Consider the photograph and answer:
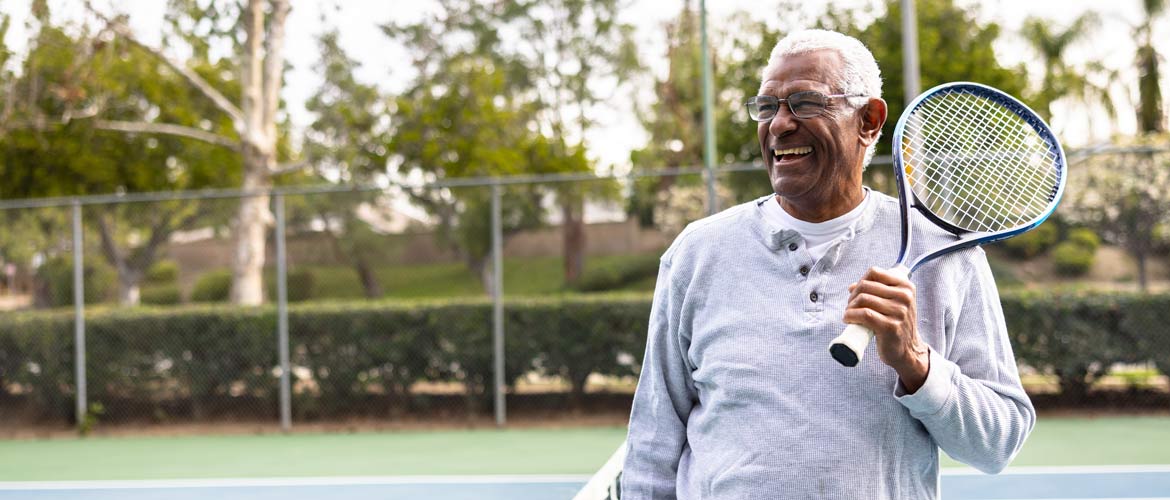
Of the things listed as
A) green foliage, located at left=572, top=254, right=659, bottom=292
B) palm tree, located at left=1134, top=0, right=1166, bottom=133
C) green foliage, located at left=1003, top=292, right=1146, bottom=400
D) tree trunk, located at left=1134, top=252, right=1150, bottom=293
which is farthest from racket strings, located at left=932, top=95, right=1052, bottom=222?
palm tree, located at left=1134, top=0, right=1166, bottom=133

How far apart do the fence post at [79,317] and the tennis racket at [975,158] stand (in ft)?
30.3

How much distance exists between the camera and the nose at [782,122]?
1.77m

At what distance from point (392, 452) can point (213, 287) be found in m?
3.16

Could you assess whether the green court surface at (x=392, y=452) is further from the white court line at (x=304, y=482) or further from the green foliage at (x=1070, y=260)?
the green foliage at (x=1070, y=260)

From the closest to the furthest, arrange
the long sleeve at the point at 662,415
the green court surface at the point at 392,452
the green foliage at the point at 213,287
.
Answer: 1. the long sleeve at the point at 662,415
2. the green court surface at the point at 392,452
3. the green foliage at the point at 213,287

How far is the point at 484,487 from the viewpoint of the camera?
23.0ft

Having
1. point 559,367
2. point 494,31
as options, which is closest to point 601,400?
point 559,367

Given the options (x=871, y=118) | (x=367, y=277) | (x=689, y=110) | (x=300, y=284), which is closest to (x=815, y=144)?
(x=871, y=118)

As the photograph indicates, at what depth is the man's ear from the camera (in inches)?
71.9

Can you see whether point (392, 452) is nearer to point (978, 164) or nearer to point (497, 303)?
point (497, 303)

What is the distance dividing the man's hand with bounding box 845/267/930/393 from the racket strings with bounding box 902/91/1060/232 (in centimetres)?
59

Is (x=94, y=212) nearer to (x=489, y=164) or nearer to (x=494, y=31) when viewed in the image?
Answer: (x=489, y=164)

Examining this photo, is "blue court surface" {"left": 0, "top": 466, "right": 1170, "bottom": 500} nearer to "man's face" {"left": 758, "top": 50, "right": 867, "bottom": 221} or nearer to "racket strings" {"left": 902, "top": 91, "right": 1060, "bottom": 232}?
"racket strings" {"left": 902, "top": 91, "right": 1060, "bottom": 232}

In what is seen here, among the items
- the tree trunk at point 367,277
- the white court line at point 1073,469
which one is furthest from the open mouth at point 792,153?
the tree trunk at point 367,277
